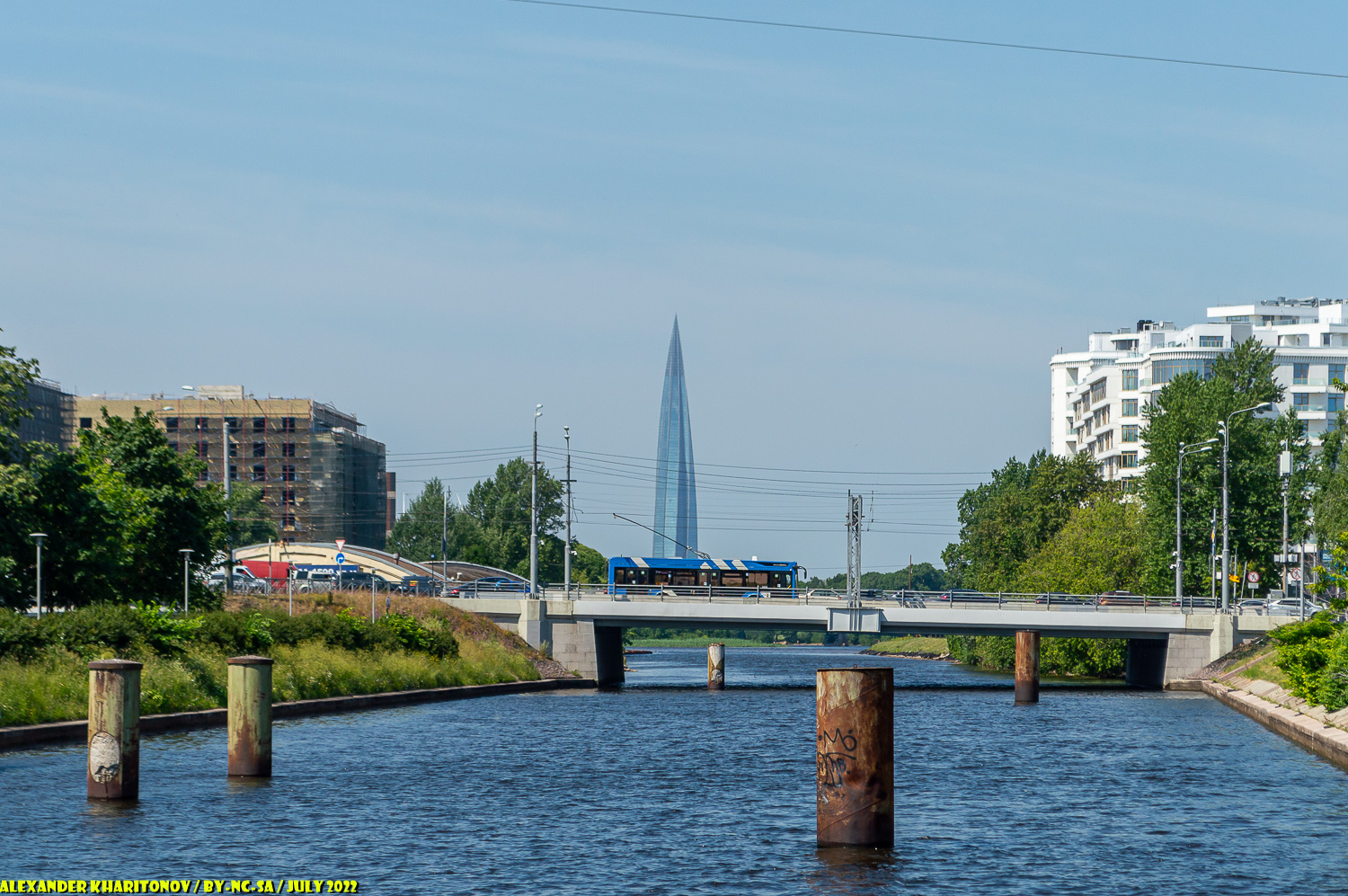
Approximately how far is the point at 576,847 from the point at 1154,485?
80.2 metres

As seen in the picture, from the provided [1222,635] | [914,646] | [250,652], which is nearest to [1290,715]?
[250,652]

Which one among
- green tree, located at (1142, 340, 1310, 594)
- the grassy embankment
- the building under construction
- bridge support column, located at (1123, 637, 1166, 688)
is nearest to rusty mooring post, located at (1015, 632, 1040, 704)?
bridge support column, located at (1123, 637, 1166, 688)

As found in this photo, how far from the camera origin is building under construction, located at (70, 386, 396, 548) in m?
178

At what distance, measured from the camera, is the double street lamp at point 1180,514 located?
85875mm

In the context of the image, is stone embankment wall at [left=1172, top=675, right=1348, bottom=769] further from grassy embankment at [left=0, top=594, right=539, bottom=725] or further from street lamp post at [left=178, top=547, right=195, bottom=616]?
street lamp post at [left=178, top=547, right=195, bottom=616]

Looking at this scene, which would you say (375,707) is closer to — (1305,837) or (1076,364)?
(1305,837)

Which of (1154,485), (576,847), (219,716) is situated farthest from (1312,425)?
(576,847)

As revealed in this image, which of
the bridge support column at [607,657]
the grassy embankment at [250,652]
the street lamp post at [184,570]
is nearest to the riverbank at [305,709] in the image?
the grassy embankment at [250,652]

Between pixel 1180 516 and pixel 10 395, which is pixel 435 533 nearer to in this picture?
pixel 1180 516

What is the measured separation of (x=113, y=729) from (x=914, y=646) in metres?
160

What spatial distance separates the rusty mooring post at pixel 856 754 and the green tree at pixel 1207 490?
257ft

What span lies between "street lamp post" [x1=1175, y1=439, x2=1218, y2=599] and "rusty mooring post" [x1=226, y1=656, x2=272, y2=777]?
6386 cm

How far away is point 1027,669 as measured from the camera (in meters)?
69.3

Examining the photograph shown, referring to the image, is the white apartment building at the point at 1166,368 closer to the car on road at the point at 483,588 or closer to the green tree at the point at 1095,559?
the green tree at the point at 1095,559
